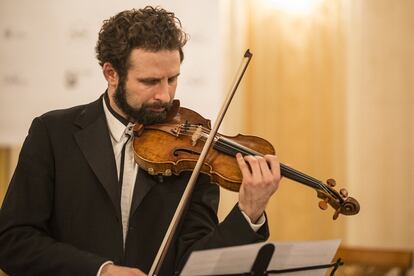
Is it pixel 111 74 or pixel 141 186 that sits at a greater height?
pixel 111 74

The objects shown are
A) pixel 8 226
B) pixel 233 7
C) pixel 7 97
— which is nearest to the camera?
pixel 8 226

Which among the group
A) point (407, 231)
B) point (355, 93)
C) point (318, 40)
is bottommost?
point (407, 231)

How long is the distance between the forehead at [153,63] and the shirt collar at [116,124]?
159 millimetres

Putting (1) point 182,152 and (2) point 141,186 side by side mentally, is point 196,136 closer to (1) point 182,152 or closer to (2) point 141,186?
(1) point 182,152

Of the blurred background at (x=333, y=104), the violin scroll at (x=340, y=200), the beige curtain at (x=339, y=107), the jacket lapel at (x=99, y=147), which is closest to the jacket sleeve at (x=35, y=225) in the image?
the jacket lapel at (x=99, y=147)

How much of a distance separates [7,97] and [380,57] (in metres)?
2.20

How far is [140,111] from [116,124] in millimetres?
111

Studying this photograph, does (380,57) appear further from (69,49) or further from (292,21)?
(69,49)

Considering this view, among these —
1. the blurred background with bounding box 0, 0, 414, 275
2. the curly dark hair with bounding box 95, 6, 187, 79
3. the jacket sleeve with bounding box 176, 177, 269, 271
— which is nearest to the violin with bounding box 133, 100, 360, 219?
the jacket sleeve with bounding box 176, 177, 269, 271

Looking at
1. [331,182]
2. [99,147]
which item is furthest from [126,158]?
[331,182]

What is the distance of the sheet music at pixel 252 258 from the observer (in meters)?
1.87

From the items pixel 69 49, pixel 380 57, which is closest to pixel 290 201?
pixel 380 57

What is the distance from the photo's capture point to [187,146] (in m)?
2.39

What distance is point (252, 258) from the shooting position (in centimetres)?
196
